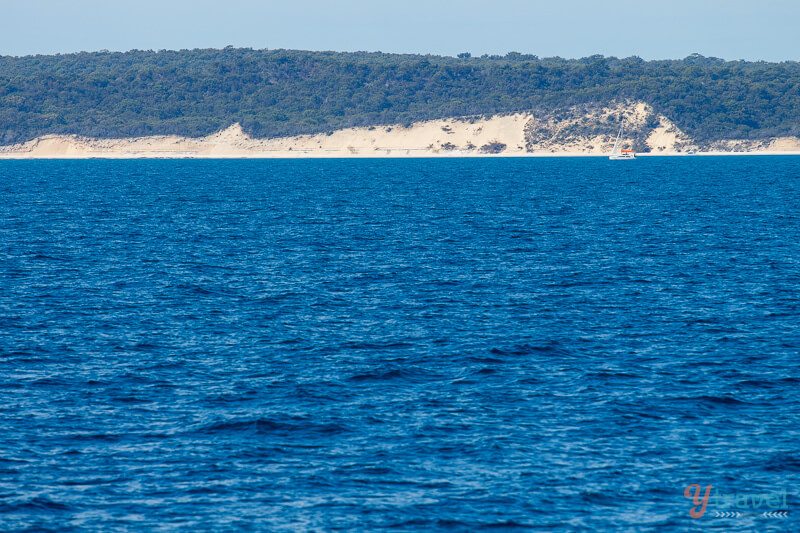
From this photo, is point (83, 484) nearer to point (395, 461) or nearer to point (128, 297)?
point (395, 461)

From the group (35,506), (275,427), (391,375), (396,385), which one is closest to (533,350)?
(391,375)

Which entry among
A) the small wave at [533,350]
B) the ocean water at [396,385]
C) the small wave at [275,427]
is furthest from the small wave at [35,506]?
the small wave at [533,350]

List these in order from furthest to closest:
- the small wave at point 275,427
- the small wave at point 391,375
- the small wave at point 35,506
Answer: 1. the small wave at point 391,375
2. the small wave at point 275,427
3. the small wave at point 35,506

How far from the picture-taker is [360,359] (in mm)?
30938

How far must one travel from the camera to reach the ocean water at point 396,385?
1958 cm

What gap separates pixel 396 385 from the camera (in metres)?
27.8

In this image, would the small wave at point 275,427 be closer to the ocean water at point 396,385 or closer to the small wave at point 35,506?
the ocean water at point 396,385

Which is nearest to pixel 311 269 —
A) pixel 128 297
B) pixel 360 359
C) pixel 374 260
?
pixel 374 260

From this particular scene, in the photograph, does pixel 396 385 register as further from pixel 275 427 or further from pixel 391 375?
pixel 275 427

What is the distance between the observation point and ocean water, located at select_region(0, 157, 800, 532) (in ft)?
64.2

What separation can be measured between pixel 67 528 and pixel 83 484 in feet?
6.87

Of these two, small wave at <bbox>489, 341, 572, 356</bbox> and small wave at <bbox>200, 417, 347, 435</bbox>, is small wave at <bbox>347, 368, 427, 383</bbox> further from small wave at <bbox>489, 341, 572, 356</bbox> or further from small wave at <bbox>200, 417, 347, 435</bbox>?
small wave at <bbox>200, 417, 347, 435</bbox>

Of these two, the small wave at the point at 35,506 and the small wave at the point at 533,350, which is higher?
the small wave at the point at 533,350

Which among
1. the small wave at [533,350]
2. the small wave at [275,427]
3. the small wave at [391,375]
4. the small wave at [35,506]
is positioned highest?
the small wave at [533,350]
